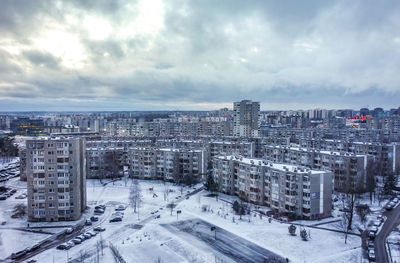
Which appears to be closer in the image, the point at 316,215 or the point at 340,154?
the point at 316,215

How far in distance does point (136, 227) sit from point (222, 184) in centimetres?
2319

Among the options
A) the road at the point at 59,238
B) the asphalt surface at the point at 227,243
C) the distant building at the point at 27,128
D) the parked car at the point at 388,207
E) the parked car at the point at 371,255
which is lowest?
the road at the point at 59,238

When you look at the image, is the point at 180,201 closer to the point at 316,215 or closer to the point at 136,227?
the point at 136,227

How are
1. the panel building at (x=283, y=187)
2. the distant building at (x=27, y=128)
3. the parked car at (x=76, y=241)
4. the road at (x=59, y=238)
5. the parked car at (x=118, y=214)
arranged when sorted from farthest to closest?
the distant building at (x=27, y=128) → the parked car at (x=118, y=214) → the panel building at (x=283, y=187) → the parked car at (x=76, y=241) → the road at (x=59, y=238)

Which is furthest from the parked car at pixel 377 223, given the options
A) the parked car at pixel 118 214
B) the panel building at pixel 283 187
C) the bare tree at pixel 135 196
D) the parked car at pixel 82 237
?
the parked car at pixel 82 237

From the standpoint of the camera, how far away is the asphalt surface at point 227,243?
104 ft

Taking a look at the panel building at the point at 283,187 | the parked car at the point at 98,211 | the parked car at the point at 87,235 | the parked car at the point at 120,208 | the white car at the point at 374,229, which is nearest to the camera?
the parked car at the point at 87,235

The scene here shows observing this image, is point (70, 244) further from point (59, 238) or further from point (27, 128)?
point (27, 128)

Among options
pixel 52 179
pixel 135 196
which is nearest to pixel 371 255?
pixel 135 196

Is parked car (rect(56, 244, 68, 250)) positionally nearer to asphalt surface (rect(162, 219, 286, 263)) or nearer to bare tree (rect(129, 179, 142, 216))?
asphalt surface (rect(162, 219, 286, 263))

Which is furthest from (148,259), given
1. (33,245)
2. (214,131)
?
(214,131)

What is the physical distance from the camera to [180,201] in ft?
175

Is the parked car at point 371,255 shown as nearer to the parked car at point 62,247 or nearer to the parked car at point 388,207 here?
the parked car at point 388,207

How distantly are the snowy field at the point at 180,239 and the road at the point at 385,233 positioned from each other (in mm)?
2048
